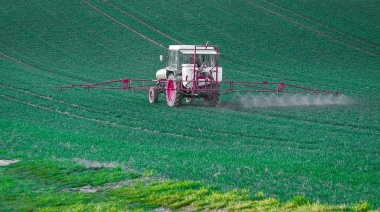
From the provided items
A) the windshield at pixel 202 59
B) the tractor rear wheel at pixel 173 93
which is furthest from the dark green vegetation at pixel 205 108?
the windshield at pixel 202 59

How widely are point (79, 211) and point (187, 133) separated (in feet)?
30.6

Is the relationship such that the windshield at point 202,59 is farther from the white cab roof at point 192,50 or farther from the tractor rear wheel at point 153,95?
the tractor rear wheel at point 153,95

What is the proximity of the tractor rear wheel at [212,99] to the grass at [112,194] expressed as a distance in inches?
497

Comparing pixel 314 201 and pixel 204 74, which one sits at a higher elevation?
pixel 204 74

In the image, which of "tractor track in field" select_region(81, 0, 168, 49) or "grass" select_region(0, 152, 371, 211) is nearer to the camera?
"grass" select_region(0, 152, 371, 211)

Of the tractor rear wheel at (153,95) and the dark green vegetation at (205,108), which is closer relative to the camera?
the dark green vegetation at (205,108)

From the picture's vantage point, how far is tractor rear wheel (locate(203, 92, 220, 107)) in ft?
88.4

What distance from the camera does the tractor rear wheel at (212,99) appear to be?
2695cm

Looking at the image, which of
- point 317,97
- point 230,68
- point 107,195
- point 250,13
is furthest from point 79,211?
point 250,13

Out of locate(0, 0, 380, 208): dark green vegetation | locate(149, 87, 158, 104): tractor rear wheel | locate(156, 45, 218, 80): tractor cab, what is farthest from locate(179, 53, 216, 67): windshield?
locate(149, 87, 158, 104): tractor rear wheel

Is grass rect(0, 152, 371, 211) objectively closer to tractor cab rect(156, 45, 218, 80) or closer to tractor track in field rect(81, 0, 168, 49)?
tractor cab rect(156, 45, 218, 80)

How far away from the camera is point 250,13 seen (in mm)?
58625

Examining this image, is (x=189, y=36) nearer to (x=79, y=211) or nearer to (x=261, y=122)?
(x=261, y=122)

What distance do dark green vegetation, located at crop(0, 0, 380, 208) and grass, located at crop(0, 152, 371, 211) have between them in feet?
1.99
